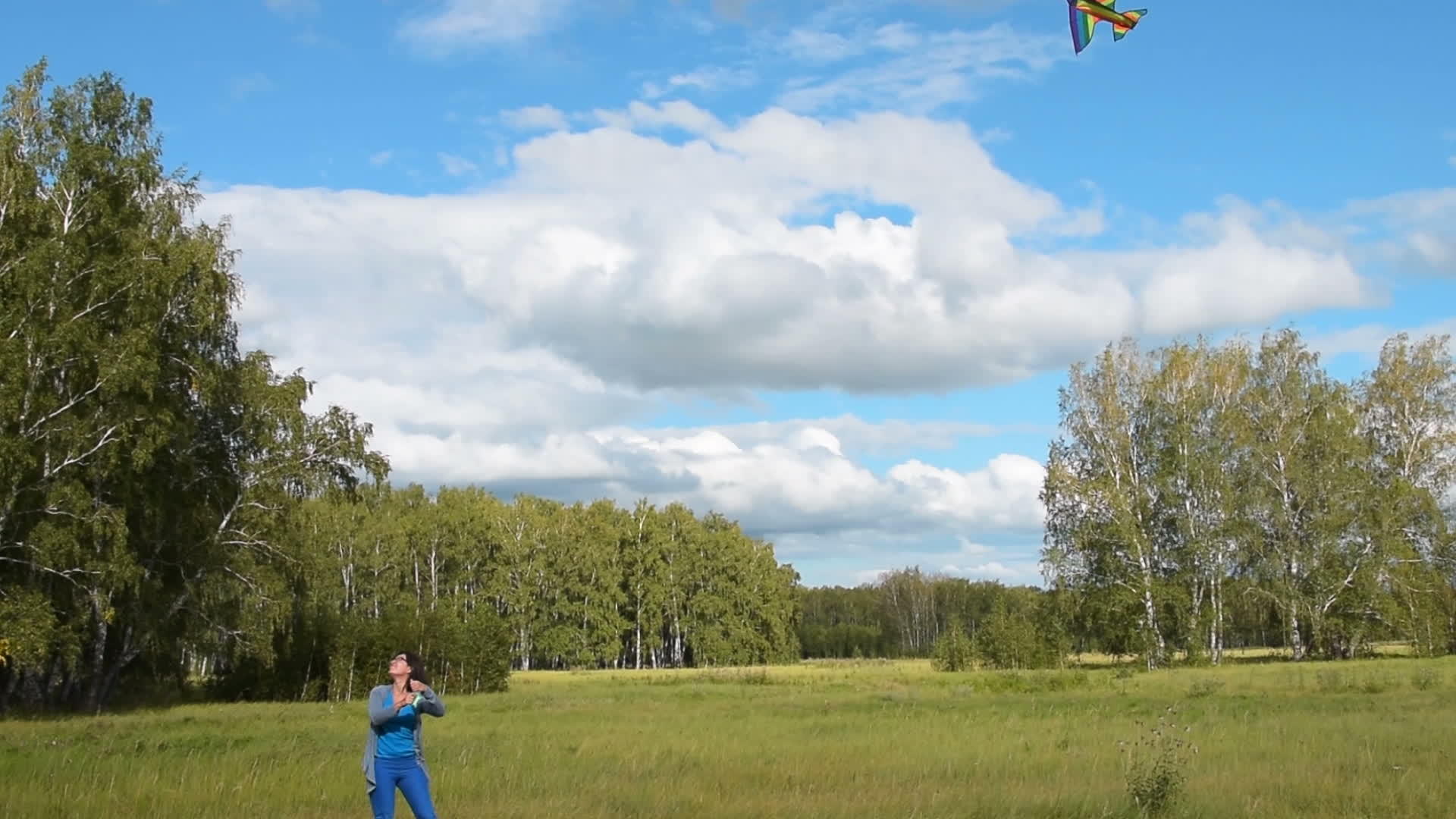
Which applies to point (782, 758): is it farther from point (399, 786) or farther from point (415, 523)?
point (415, 523)

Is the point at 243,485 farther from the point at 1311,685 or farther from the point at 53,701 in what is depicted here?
the point at 1311,685

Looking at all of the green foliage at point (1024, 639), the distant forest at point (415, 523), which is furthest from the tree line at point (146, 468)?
the green foliage at point (1024, 639)

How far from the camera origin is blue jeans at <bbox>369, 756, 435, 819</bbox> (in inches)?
401

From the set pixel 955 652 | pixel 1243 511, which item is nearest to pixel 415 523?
pixel 955 652

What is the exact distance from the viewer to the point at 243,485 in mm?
36844

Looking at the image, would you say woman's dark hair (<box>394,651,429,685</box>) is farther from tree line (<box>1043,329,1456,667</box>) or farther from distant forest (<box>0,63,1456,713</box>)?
tree line (<box>1043,329,1456,667</box>)

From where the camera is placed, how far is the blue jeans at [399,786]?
10180mm

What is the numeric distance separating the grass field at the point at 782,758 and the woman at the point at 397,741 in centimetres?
244

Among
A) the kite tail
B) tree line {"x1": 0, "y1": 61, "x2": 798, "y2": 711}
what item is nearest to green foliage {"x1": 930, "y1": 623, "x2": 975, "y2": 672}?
tree line {"x1": 0, "y1": 61, "x2": 798, "y2": 711}

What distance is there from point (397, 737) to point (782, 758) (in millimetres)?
9018

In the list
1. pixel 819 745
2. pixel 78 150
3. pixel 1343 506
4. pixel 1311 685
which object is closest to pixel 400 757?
pixel 819 745

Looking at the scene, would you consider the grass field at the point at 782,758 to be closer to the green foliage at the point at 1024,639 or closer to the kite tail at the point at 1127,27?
the kite tail at the point at 1127,27

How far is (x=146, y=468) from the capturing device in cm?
3347

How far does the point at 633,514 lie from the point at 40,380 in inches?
2806
